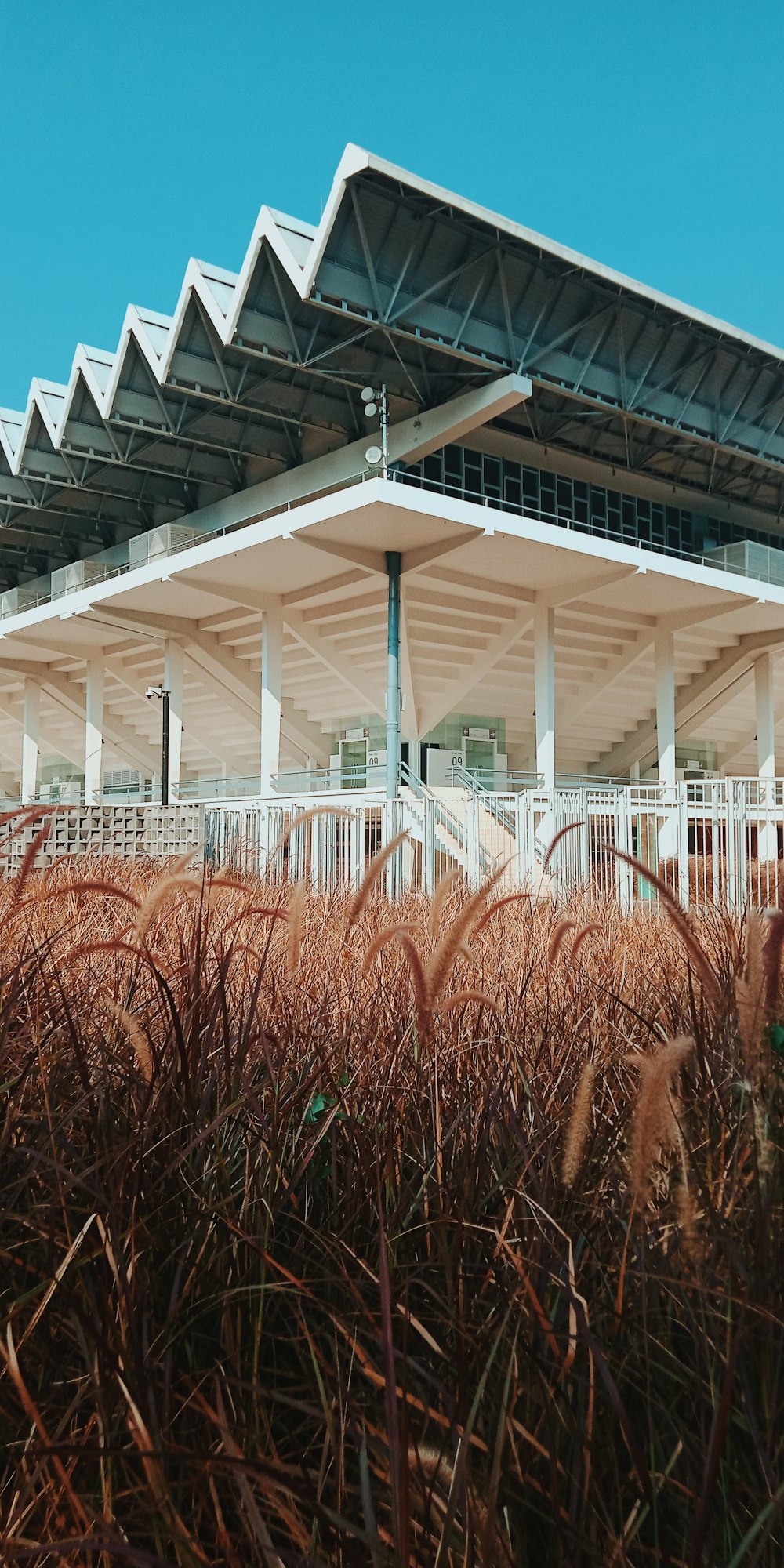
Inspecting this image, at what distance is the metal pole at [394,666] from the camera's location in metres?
20.4

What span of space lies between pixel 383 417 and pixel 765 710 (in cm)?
1415

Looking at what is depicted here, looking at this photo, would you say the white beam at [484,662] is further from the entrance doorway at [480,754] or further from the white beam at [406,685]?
the entrance doorway at [480,754]

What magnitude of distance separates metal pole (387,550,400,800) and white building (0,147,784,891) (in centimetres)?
5

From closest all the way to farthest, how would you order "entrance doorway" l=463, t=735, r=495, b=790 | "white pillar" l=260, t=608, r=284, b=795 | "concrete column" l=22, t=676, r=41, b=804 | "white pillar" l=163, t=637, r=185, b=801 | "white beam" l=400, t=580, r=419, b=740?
"white beam" l=400, t=580, r=419, b=740 < "white pillar" l=260, t=608, r=284, b=795 < "white pillar" l=163, t=637, r=185, b=801 < "entrance doorway" l=463, t=735, r=495, b=790 < "concrete column" l=22, t=676, r=41, b=804

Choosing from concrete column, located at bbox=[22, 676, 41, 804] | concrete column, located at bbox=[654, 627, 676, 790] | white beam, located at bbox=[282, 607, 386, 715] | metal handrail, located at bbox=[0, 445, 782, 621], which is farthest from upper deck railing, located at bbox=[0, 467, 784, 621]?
concrete column, located at bbox=[22, 676, 41, 804]

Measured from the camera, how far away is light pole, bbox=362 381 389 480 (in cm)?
1897

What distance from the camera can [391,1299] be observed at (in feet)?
3.76

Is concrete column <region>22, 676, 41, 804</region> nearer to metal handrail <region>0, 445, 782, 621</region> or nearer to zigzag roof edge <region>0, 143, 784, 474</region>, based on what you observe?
metal handrail <region>0, 445, 782, 621</region>

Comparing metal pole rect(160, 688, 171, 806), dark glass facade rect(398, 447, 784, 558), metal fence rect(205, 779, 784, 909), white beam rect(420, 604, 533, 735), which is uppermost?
dark glass facade rect(398, 447, 784, 558)

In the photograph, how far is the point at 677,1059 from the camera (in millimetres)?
1103

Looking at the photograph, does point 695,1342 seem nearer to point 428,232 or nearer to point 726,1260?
point 726,1260

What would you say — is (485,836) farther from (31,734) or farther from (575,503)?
(31,734)

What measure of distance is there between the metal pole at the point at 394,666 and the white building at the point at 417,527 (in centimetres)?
5

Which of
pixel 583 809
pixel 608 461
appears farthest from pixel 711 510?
pixel 583 809
